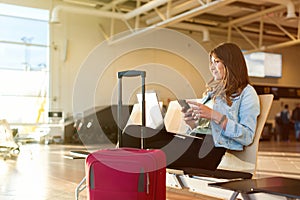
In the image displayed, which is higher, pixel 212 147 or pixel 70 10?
pixel 70 10

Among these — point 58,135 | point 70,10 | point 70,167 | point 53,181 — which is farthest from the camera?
point 58,135

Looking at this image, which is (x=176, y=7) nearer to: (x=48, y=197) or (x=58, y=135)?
(x=58, y=135)

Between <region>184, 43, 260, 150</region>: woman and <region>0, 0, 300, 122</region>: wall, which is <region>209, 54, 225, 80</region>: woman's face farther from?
<region>0, 0, 300, 122</region>: wall

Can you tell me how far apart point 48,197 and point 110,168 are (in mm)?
1563

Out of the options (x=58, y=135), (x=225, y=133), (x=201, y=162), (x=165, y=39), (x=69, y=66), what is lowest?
(x=58, y=135)

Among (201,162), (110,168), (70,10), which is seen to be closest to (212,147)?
(201,162)

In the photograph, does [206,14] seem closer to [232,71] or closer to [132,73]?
[132,73]

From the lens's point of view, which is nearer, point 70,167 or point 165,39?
point 70,167

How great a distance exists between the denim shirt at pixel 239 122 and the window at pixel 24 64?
963 cm

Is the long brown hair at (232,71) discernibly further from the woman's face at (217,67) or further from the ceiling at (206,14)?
the ceiling at (206,14)

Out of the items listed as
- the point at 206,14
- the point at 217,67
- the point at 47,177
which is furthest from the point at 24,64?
the point at 217,67

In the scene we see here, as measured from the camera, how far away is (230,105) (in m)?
2.18

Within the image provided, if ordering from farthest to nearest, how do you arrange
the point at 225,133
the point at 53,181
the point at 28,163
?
the point at 28,163
the point at 53,181
the point at 225,133

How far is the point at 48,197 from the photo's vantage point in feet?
10.5
